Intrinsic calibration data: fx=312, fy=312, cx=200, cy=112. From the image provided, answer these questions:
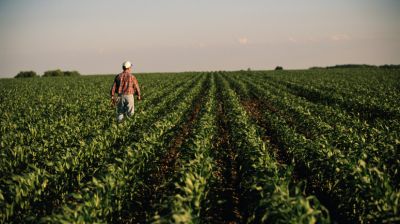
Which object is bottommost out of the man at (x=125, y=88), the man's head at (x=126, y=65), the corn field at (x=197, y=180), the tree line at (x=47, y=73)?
the corn field at (x=197, y=180)

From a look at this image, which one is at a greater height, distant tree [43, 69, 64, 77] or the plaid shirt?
distant tree [43, 69, 64, 77]

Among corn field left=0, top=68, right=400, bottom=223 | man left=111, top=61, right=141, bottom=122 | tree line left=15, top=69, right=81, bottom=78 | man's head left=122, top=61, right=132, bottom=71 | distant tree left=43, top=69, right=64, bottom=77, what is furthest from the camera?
distant tree left=43, top=69, right=64, bottom=77

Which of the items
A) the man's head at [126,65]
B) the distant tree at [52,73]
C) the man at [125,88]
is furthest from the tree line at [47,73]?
the man's head at [126,65]

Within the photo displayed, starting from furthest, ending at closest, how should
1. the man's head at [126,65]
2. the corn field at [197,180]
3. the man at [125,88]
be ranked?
1. the man at [125,88]
2. the man's head at [126,65]
3. the corn field at [197,180]

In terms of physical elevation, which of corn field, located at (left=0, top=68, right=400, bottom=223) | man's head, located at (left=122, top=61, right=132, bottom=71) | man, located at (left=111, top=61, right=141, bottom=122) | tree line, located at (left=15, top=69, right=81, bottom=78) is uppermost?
tree line, located at (left=15, top=69, right=81, bottom=78)

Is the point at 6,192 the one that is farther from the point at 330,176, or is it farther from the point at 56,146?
the point at 330,176

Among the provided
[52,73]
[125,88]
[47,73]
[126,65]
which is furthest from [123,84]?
[52,73]

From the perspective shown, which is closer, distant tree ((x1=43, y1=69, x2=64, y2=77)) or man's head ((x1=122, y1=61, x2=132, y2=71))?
man's head ((x1=122, y1=61, x2=132, y2=71))

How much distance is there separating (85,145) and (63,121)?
16.0 ft

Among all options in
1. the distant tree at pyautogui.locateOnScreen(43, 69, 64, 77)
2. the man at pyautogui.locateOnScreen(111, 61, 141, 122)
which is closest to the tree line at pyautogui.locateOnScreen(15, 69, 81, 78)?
the distant tree at pyautogui.locateOnScreen(43, 69, 64, 77)

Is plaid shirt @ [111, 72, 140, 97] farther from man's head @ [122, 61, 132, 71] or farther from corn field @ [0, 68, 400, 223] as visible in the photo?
corn field @ [0, 68, 400, 223]

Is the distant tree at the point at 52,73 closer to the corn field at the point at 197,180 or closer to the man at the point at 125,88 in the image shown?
the corn field at the point at 197,180

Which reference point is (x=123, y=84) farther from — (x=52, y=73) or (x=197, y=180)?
(x=52, y=73)

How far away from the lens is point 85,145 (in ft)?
24.0
